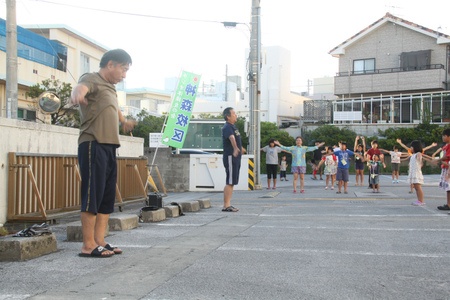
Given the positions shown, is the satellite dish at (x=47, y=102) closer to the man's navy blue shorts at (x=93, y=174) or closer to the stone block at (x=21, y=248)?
the man's navy blue shorts at (x=93, y=174)

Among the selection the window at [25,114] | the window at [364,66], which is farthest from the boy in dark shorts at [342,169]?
the window at [364,66]

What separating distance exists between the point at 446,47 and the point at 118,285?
34.7 m

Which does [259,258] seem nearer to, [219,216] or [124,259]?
[124,259]

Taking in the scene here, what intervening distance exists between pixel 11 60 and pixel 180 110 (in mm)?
5217

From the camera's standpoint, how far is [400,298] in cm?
307

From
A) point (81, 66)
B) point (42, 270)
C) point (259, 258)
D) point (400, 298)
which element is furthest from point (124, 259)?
point (81, 66)

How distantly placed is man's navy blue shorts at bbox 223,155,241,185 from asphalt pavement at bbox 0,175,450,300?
208 cm

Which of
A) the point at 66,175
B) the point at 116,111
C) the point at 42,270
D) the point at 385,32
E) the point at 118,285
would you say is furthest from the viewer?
the point at 385,32

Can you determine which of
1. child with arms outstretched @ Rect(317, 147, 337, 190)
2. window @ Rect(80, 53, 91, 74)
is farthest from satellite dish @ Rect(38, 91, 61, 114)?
window @ Rect(80, 53, 91, 74)

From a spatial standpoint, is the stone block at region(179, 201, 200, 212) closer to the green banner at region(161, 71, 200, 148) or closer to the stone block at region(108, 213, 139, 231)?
the stone block at region(108, 213, 139, 231)

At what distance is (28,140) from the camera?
278 inches

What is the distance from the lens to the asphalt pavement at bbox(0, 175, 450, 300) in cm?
320

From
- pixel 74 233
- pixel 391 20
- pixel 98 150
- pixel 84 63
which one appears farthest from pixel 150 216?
pixel 391 20

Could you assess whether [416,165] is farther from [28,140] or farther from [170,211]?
[28,140]
